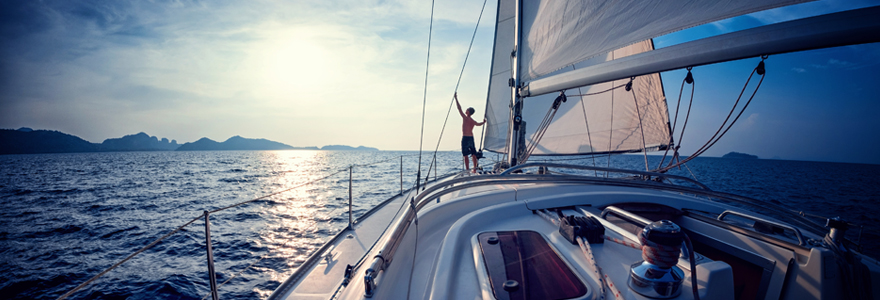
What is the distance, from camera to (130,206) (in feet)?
35.3

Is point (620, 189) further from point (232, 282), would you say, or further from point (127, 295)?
point (127, 295)

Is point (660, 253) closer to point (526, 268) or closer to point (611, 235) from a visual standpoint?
point (526, 268)

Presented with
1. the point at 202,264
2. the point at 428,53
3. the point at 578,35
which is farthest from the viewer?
the point at 202,264

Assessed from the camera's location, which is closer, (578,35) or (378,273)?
(378,273)

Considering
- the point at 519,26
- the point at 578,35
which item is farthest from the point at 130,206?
the point at 578,35

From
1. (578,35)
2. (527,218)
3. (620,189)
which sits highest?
(578,35)

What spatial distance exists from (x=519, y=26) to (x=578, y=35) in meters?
1.58

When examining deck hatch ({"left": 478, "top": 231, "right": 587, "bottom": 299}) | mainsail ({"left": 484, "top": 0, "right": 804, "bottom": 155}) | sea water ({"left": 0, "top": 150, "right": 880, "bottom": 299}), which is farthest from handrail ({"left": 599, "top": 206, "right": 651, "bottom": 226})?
sea water ({"left": 0, "top": 150, "right": 880, "bottom": 299})

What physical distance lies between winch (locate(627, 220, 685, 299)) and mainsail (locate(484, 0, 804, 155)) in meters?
2.06

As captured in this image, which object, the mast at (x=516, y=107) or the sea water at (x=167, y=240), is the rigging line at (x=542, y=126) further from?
the sea water at (x=167, y=240)

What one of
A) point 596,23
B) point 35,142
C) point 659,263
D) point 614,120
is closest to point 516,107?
point 596,23

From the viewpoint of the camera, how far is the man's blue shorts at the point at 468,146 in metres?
6.83

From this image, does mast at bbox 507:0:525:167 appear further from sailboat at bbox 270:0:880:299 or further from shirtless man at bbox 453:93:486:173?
shirtless man at bbox 453:93:486:173

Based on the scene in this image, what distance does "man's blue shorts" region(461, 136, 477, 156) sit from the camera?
6828mm
